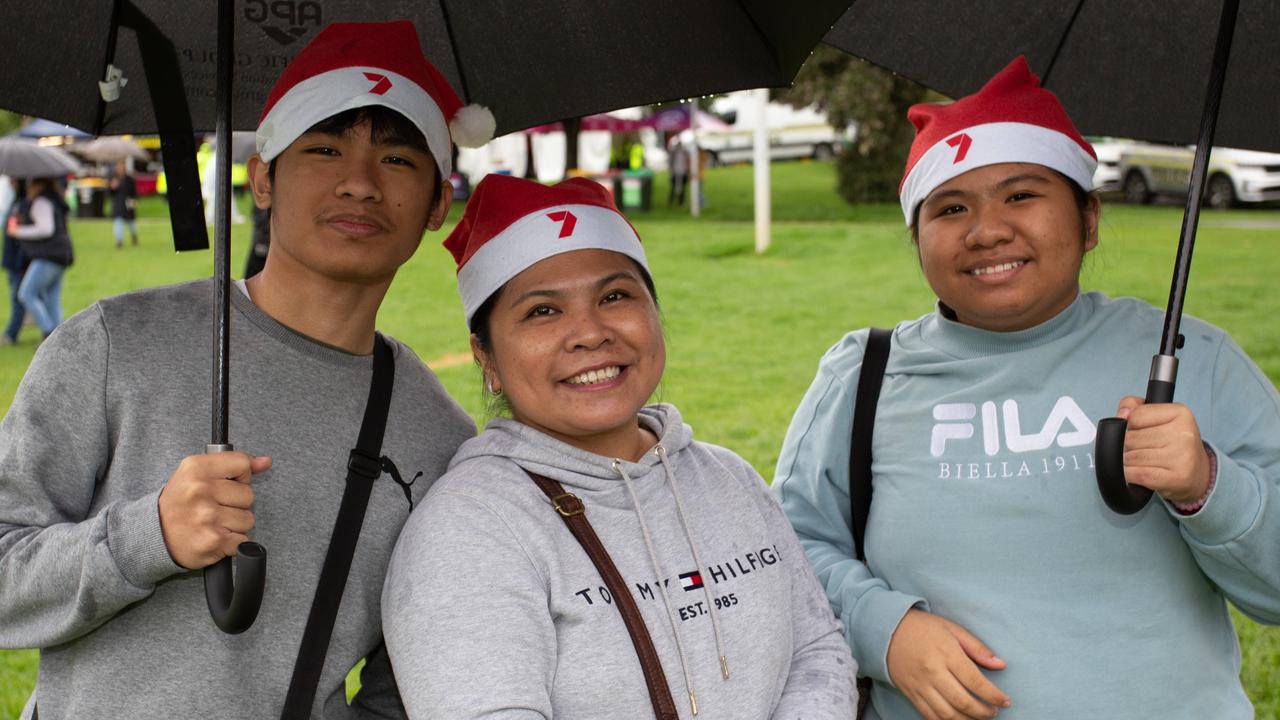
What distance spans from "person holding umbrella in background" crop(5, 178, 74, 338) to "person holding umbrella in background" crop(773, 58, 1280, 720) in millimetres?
12420

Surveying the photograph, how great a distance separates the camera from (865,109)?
2538 cm

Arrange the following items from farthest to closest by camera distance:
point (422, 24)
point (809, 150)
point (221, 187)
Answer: point (809, 150) → point (422, 24) → point (221, 187)

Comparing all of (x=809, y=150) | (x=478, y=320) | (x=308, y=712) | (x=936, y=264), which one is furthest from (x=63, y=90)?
(x=809, y=150)

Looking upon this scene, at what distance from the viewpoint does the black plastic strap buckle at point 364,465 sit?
2453 mm

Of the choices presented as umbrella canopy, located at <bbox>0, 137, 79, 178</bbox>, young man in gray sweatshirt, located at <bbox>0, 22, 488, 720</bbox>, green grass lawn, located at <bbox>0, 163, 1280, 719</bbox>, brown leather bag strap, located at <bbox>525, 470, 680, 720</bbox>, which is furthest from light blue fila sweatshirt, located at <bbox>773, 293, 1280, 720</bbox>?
umbrella canopy, located at <bbox>0, 137, 79, 178</bbox>

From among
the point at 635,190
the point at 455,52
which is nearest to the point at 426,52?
the point at 455,52

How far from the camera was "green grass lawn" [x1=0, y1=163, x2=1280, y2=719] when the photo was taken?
878 centimetres

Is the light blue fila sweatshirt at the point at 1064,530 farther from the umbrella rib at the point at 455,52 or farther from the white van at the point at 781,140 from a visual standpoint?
the white van at the point at 781,140

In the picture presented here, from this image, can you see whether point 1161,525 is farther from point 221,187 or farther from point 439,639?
point 221,187

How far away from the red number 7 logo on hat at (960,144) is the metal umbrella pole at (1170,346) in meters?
0.46

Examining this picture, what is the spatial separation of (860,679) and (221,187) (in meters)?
1.74

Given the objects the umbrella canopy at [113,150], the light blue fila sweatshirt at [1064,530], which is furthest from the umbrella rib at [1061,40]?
the umbrella canopy at [113,150]

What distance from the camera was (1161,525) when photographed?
2.57 m

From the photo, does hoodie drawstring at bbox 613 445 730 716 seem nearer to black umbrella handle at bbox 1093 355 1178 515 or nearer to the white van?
black umbrella handle at bbox 1093 355 1178 515
